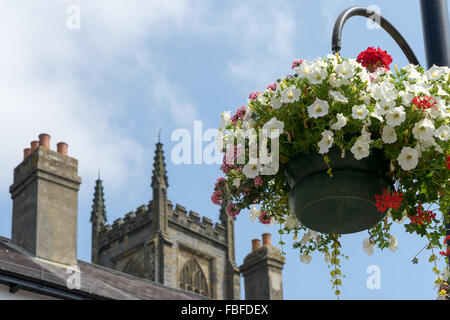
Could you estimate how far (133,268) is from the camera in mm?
51688

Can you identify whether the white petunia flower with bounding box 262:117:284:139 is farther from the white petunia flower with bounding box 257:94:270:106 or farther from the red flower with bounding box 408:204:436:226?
the red flower with bounding box 408:204:436:226

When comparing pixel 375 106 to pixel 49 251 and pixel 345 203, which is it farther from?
pixel 49 251

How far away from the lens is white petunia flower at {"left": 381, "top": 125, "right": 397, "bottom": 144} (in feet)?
11.1

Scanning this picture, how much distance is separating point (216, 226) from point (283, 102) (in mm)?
51879

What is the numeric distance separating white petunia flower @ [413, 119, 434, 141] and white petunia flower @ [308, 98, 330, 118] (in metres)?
0.37

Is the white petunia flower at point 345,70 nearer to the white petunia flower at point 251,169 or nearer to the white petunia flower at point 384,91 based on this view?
the white petunia flower at point 384,91

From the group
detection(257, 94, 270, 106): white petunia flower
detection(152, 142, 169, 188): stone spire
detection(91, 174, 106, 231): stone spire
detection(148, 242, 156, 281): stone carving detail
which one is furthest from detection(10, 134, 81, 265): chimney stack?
detection(91, 174, 106, 231): stone spire

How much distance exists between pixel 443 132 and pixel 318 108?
52cm

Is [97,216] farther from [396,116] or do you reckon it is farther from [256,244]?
[396,116]

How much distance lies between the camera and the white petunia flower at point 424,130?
11.0 feet

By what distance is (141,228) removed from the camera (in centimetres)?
5297

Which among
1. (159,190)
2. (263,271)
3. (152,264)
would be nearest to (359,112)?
(263,271)

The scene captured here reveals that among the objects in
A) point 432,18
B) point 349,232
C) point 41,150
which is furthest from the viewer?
point 41,150
